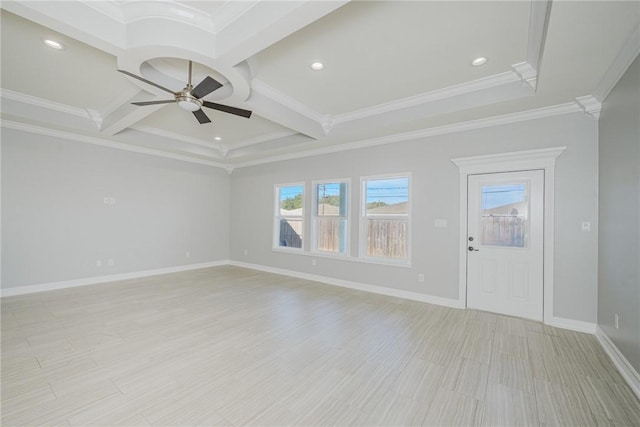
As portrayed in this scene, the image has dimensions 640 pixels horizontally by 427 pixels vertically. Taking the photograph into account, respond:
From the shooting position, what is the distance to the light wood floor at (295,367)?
6.15 feet

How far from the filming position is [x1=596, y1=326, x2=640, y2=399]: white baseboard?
2146mm

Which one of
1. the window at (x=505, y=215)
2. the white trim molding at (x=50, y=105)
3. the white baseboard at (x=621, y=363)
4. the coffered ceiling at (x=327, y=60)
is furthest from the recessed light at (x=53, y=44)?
the white baseboard at (x=621, y=363)

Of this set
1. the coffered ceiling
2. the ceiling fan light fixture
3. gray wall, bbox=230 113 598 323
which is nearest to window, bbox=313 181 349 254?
gray wall, bbox=230 113 598 323

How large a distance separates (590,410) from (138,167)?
24.8 ft

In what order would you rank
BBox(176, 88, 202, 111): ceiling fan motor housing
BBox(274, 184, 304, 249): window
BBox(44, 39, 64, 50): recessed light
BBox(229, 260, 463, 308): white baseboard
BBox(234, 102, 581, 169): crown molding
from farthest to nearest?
BBox(274, 184, 304, 249): window → BBox(229, 260, 463, 308): white baseboard → BBox(234, 102, 581, 169): crown molding → BBox(176, 88, 202, 111): ceiling fan motor housing → BBox(44, 39, 64, 50): recessed light

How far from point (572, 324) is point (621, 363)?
1.03 m

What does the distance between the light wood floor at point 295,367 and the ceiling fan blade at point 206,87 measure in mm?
2633

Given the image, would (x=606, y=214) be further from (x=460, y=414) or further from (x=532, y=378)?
(x=460, y=414)

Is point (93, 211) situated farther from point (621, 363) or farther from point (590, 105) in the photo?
point (590, 105)

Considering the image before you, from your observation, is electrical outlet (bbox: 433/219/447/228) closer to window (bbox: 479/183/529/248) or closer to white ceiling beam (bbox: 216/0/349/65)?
window (bbox: 479/183/529/248)

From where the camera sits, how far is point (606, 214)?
295cm

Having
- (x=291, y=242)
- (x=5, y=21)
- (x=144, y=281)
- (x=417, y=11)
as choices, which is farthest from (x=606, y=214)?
(x=144, y=281)

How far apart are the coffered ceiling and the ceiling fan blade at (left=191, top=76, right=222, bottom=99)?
0.24 meters

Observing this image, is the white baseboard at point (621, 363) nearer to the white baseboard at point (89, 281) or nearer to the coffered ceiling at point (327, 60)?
the coffered ceiling at point (327, 60)
